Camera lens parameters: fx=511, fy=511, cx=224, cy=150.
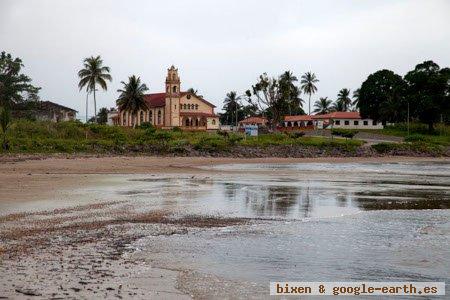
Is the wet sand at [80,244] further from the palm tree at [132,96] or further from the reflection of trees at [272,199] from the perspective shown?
the palm tree at [132,96]

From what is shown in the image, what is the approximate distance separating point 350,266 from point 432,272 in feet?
4.73

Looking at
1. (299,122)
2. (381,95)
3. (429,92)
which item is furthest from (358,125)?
(429,92)

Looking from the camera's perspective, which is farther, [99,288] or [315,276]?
[315,276]

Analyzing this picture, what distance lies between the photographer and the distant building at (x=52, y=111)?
3515 inches

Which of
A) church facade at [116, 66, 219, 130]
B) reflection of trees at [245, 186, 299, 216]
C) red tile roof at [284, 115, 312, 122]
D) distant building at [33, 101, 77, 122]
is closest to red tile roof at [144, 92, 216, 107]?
church facade at [116, 66, 219, 130]

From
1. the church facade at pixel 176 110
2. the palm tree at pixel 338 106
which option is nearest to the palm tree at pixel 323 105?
the palm tree at pixel 338 106

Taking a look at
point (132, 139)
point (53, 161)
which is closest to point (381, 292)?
point (53, 161)

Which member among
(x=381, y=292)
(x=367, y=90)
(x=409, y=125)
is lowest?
(x=381, y=292)

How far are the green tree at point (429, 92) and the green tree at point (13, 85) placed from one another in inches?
2578

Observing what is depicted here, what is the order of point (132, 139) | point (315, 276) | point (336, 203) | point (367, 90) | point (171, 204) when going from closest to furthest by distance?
point (315, 276), point (171, 204), point (336, 203), point (132, 139), point (367, 90)

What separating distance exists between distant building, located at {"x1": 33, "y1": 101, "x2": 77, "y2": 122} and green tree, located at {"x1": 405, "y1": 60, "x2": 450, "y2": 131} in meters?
58.7

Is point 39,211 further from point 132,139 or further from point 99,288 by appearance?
point 132,139

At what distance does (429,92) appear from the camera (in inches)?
3332

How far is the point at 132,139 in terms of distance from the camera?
6066 centimetres
